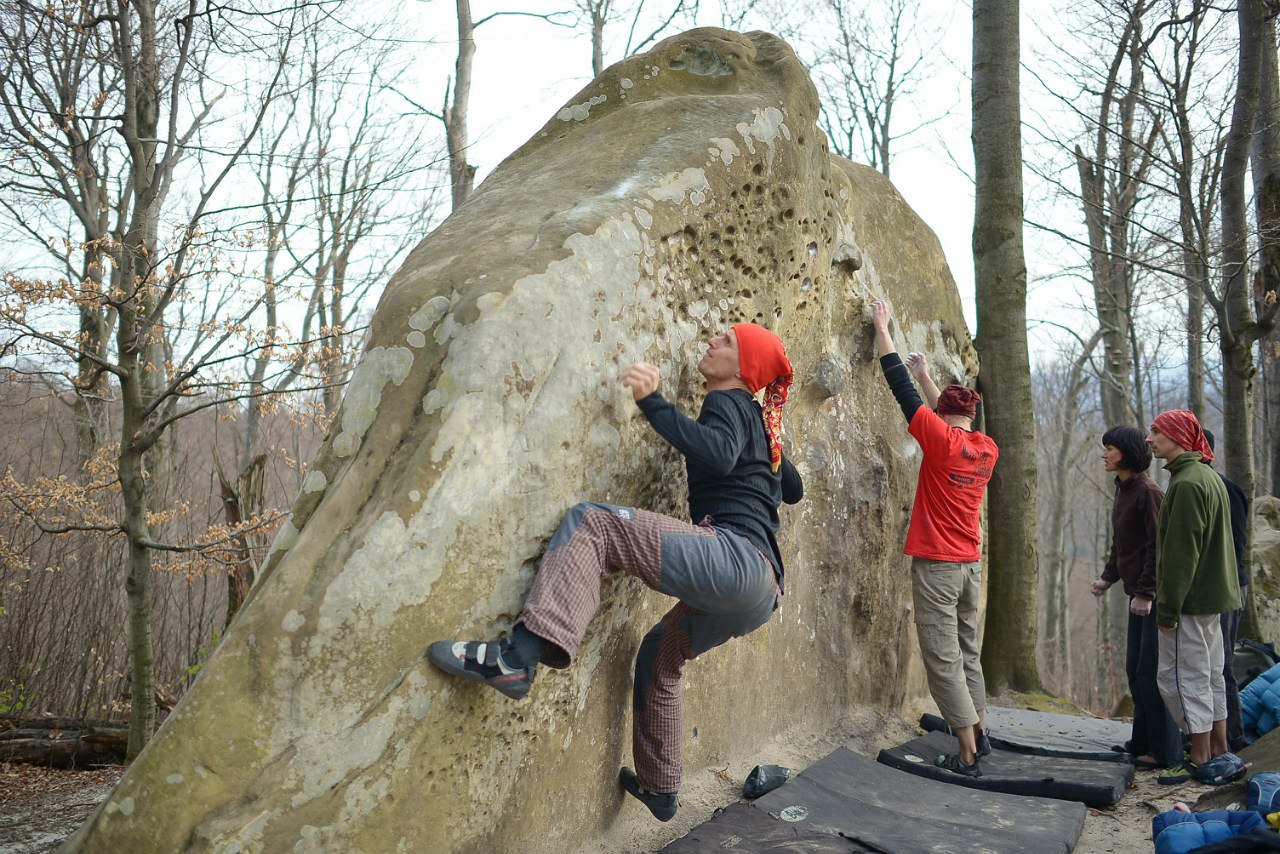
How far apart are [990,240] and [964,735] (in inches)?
172

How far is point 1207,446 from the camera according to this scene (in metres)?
4.95

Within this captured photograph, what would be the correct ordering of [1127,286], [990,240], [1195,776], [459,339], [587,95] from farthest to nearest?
[1127,286] < [990,240] < [1195,776] < [587,95] < [459,339]

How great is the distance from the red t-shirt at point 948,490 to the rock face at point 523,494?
1.64 feet

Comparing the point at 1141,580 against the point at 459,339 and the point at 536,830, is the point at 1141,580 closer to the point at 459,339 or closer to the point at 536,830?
the point at 536,830

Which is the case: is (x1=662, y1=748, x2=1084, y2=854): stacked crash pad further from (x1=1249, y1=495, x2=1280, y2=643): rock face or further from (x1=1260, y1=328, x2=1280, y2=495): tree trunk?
(x1=1260, y1=328, x2=1280, y2=495): tree trunk

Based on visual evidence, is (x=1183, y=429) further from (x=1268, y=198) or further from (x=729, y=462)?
(x=1268, y=198)

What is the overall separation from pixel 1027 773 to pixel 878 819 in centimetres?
141

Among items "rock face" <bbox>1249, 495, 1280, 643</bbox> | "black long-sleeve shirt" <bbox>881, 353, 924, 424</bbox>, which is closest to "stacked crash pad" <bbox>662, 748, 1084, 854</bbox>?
"black long-sleeve shirt" <bbox>881, 353, 924, 424</bbox>

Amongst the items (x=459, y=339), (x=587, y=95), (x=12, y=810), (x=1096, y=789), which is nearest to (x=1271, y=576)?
(x=1096, y=789)

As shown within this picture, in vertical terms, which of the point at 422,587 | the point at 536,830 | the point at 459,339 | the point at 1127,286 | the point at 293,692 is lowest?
the point at 536,830

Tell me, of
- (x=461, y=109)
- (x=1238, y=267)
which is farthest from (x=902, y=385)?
(x=461, y=109)

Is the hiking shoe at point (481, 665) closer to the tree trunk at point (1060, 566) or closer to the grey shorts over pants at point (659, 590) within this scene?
the grey shorts over pants at point (659, 590)

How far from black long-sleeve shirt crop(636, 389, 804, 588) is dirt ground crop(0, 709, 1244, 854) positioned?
1.08 metres

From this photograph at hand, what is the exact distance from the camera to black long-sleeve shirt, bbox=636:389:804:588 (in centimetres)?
312
